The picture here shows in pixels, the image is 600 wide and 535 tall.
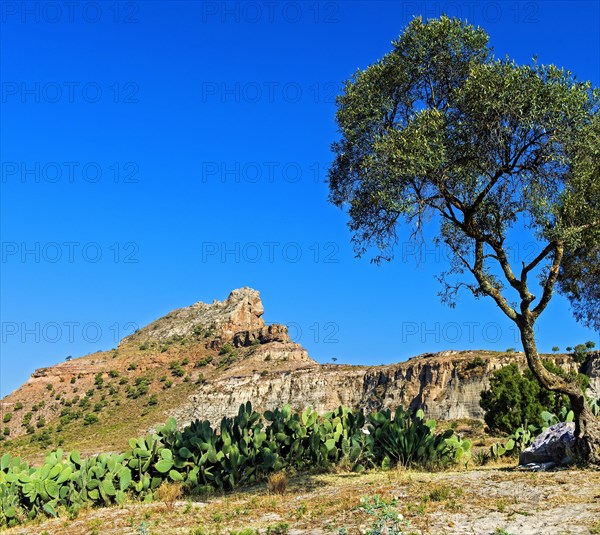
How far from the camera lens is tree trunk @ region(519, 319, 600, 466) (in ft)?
50.5

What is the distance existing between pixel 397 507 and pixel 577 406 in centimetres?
675

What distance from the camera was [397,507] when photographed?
39.0 feet

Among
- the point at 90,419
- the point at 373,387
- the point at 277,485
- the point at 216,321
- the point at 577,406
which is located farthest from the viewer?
the point at 216,321

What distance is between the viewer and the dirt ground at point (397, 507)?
35.0ft

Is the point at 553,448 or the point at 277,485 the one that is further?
the point at 553,448

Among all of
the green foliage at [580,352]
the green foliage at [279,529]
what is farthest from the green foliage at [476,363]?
the green foliage at [279,529]

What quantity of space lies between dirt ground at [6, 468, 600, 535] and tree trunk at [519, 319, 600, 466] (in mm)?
949

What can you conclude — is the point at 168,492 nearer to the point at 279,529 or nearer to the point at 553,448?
the point at 279,529

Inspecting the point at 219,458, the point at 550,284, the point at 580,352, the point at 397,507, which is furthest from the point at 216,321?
the point at 397,507

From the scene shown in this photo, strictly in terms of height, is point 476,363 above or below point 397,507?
above

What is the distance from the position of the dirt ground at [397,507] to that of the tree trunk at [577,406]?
949 mm

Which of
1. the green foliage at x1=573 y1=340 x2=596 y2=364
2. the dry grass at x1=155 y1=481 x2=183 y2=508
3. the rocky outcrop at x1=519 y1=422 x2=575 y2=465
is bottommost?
the dry grass at x1=155 y1=481 x2=183 y2=508

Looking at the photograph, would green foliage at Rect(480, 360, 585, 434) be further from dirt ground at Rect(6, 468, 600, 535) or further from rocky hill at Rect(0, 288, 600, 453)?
rocky hill at Rect(0, 288, 600, 453)

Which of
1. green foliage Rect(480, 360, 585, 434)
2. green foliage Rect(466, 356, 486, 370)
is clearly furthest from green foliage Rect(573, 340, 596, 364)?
green foliage Rect(480, 360, 585, 434)
